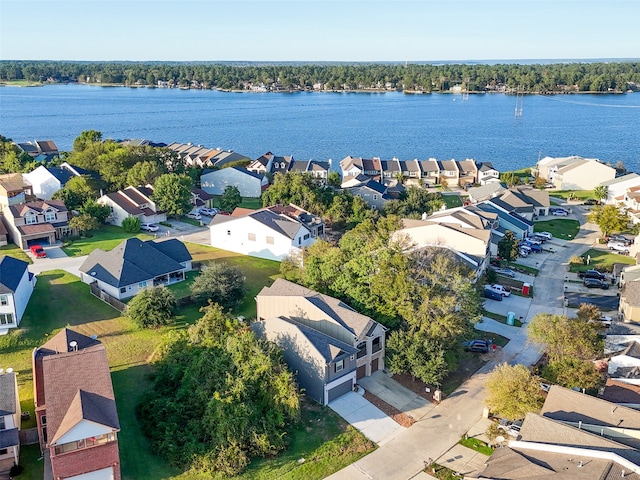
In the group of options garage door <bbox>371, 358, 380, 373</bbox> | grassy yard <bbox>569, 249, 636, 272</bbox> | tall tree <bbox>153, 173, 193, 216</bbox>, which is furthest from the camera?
tall tree <bbox>153, 173, 193, 216</bbox>

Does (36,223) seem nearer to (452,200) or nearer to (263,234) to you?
(263,234)

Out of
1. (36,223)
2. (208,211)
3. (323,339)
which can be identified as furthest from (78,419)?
(208,211)

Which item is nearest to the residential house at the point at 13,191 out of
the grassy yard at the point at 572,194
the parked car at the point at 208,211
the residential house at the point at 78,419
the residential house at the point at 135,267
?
the parked car at the point at 208,211

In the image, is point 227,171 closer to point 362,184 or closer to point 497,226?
point 362,184

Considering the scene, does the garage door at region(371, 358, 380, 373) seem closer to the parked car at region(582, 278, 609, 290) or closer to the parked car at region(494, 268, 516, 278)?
the parked car at region(494, 268, 516, 278)

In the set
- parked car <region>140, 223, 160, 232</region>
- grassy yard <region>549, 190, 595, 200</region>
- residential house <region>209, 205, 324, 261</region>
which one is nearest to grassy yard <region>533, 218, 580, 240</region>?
grassy yard <region>549, 190, 595, 200</region>
